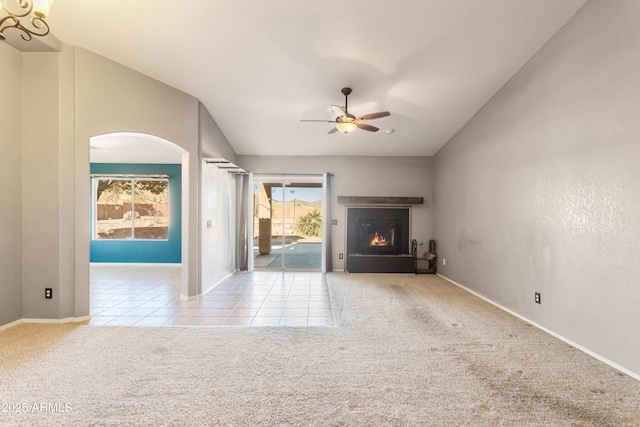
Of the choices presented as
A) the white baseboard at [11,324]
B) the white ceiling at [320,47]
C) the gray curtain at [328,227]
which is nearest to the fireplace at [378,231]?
the gray curtain at [328,227]

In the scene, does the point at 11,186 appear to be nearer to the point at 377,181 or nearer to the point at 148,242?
the point at 148,242

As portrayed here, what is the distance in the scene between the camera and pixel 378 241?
671cm

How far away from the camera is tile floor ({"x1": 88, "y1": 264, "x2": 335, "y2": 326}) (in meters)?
3.47

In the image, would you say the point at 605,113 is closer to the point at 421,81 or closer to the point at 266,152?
the point at 421,81

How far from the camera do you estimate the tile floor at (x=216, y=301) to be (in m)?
3.47

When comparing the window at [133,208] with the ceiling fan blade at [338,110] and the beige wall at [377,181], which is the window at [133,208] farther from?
the ceiling fan blade at [338,110]

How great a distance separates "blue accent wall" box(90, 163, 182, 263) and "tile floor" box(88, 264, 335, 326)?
784mm

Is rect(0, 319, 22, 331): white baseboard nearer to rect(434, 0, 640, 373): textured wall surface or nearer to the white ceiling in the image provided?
the white ceiling

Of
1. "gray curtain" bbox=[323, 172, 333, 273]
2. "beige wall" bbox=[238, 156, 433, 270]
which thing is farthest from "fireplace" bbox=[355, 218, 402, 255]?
"gray curtain" bbox=[323, 172, 333, 273]

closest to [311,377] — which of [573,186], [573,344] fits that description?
[573,344]

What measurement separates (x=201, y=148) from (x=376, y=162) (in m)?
4.01

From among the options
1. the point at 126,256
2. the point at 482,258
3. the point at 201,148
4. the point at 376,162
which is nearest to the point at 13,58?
the point at 201,148

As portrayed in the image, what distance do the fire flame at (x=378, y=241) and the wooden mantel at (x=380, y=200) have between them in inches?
32.1

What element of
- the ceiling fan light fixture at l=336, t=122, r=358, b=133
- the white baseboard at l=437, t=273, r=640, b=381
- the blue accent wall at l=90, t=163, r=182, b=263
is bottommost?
the white baseboard at l=437, t=273, r=640, b=381
